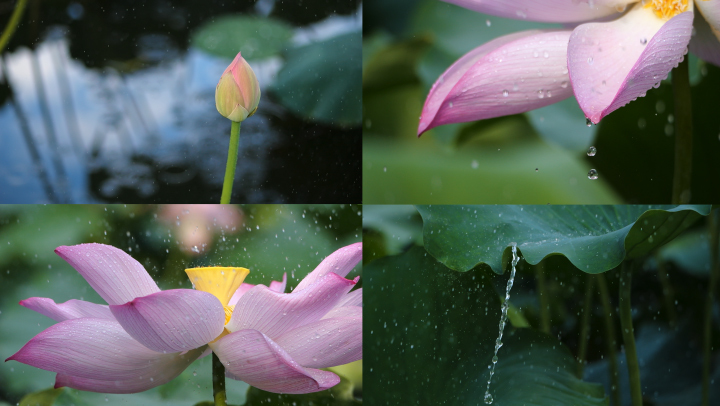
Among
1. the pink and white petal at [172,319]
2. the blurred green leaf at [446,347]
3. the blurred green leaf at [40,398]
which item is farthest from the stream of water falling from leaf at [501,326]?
the blurred green leaf at [40,398]

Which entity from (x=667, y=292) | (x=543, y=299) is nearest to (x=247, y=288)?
(x=543, y=299)

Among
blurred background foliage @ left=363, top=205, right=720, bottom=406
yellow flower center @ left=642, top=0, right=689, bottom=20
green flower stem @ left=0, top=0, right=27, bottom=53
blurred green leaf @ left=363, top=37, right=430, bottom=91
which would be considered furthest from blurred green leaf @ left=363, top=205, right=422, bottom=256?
green flower stem @ left=0, top=0, right=27, bottom=53

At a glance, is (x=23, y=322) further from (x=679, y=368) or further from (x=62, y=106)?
(x=679, y=368)

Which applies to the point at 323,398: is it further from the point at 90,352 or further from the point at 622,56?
the point at 622,56

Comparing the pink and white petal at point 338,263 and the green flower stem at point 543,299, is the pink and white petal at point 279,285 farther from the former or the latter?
the green flower stem at point 543,299

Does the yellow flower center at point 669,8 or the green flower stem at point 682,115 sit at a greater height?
the yellow flower center at point 669,8

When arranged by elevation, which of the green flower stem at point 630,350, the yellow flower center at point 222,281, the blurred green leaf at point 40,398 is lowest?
the blurred green leaf at point 40,398
